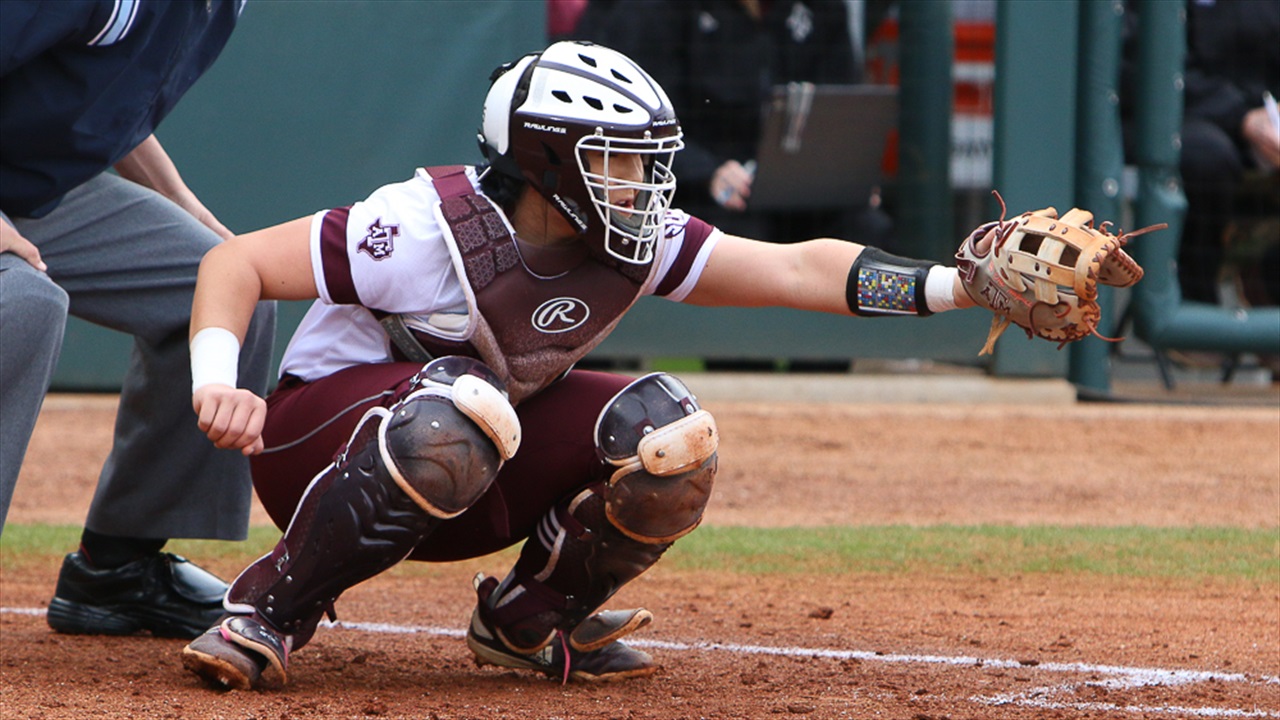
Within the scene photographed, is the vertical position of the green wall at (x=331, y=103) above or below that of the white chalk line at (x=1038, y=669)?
above

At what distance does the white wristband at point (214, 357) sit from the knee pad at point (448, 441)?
324 millimetres

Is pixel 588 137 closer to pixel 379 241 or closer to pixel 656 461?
pixel 379 241

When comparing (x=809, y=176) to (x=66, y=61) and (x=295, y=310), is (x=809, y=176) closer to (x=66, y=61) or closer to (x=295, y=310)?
(x=295, y=310)

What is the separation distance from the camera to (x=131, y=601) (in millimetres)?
3807

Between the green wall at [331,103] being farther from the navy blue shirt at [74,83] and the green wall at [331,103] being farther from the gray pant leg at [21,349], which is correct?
the gray pant leg at [21,349]

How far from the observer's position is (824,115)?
8.02m


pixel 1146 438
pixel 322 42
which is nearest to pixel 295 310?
pixel 322 42

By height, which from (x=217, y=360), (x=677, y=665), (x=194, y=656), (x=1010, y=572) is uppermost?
(x=217, y=360)

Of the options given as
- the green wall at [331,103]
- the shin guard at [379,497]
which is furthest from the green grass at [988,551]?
Result: the green wall at [331,103]

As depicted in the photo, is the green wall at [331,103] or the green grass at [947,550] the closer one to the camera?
the green grass at [947,550]

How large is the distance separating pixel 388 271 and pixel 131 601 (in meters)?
1.29

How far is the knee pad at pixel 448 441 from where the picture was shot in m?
2.88

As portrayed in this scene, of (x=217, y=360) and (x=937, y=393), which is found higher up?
(x=217, y=360)

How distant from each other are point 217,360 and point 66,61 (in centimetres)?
88
